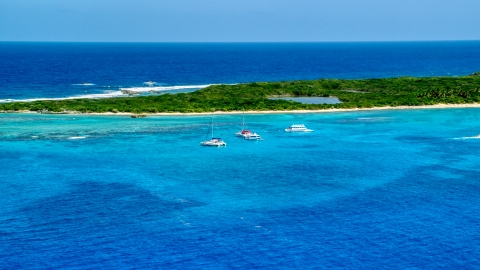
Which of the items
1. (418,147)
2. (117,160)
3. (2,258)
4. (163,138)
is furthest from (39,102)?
(2,258)

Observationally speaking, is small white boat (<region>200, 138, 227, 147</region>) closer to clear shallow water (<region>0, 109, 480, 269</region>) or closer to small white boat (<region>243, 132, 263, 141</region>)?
clear shallow water (<region>0, 109, 480, 269</region>)

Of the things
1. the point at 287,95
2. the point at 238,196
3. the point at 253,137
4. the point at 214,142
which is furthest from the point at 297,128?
the point at 287,95

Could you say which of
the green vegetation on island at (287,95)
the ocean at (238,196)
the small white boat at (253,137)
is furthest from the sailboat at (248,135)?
the green vegetation on island at (287,95)

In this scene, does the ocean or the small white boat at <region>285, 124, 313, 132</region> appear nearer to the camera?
the ocean

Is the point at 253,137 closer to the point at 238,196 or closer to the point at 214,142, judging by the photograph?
the point at 214,142

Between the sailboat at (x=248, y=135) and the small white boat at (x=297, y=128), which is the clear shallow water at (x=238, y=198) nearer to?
the sailboat at (x=248, y=135)

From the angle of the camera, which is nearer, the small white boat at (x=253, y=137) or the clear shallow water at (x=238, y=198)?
the clear shallow water at (x=238, y=198)

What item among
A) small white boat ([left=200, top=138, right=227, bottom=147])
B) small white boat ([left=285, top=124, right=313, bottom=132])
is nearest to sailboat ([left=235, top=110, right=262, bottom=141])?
small white boat ([left=200, top=138, right=227, bottom=147])
